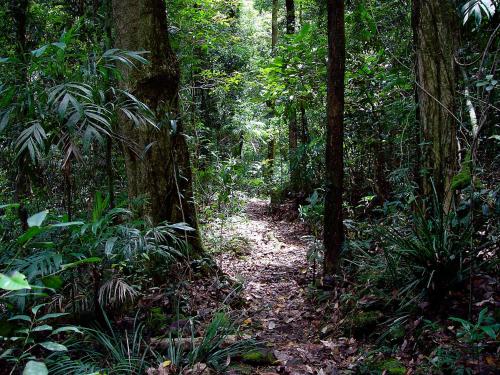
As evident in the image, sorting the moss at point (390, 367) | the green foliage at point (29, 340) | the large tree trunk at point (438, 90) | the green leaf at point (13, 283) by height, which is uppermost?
the large tree trunk at point (438, 90)

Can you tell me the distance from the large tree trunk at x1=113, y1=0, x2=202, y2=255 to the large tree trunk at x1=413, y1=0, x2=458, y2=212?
282 centimetres

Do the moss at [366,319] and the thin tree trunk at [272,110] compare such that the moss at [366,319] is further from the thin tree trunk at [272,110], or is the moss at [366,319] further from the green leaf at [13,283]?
the thin tree trunk at [272,110]

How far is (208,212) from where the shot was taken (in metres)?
8.11

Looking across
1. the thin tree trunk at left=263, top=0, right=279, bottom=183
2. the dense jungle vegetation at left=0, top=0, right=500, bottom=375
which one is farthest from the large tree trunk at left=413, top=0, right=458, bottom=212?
the thin tree trunk at left=263, top=0, right=279, bottom=183

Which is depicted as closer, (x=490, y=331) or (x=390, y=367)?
(x=490, y=331)

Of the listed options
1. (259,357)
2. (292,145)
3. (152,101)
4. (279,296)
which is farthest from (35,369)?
(292,145)

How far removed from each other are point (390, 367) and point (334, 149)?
2929 mm

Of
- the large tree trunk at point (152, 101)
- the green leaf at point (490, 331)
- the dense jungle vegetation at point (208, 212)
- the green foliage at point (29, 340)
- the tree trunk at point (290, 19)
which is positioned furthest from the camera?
the tree trunk at point (290, 19)

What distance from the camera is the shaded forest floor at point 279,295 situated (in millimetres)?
3723

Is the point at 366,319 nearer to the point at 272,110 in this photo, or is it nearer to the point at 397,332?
the point at 397,332

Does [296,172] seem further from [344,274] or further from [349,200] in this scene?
[344,274]

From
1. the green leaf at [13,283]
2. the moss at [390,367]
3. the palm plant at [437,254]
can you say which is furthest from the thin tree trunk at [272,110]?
the green leaf at [13,283]

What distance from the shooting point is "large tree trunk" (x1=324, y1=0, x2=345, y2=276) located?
5207 mm

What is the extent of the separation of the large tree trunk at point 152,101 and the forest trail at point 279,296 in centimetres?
167
